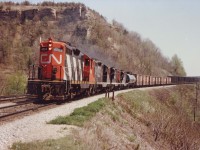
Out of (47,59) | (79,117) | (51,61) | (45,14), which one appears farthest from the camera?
(45,14)

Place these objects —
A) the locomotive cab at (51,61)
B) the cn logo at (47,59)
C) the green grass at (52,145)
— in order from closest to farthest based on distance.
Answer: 1. the green grass at (52,145)
2. the locomotive cab at (51,61)
3. the cn logo at (47,59)

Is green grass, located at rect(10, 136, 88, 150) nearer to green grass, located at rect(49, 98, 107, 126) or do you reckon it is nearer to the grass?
the grass

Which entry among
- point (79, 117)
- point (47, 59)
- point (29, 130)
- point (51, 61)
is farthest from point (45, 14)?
point (29, 130)

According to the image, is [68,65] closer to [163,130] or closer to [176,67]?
[163,130]

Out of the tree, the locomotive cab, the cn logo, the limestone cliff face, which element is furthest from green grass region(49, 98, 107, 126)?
the tree

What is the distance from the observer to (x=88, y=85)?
26.1 meters

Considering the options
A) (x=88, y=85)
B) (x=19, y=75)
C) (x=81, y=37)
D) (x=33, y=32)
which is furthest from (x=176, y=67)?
(x=88, y=85)

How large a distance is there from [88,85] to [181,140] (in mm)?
8781

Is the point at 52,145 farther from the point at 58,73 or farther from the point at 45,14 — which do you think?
the point at 45,14

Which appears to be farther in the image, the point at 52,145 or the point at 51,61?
the point at 51,61

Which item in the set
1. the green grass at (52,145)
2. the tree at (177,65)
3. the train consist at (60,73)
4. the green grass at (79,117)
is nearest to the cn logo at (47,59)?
the train consist at (60,73)

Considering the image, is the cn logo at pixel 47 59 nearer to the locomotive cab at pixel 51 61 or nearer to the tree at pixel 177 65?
the locomotive cab at pixel 51 61

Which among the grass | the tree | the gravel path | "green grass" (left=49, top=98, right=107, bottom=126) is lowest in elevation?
the grass

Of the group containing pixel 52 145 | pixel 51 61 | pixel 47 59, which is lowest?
pixel 52 145
